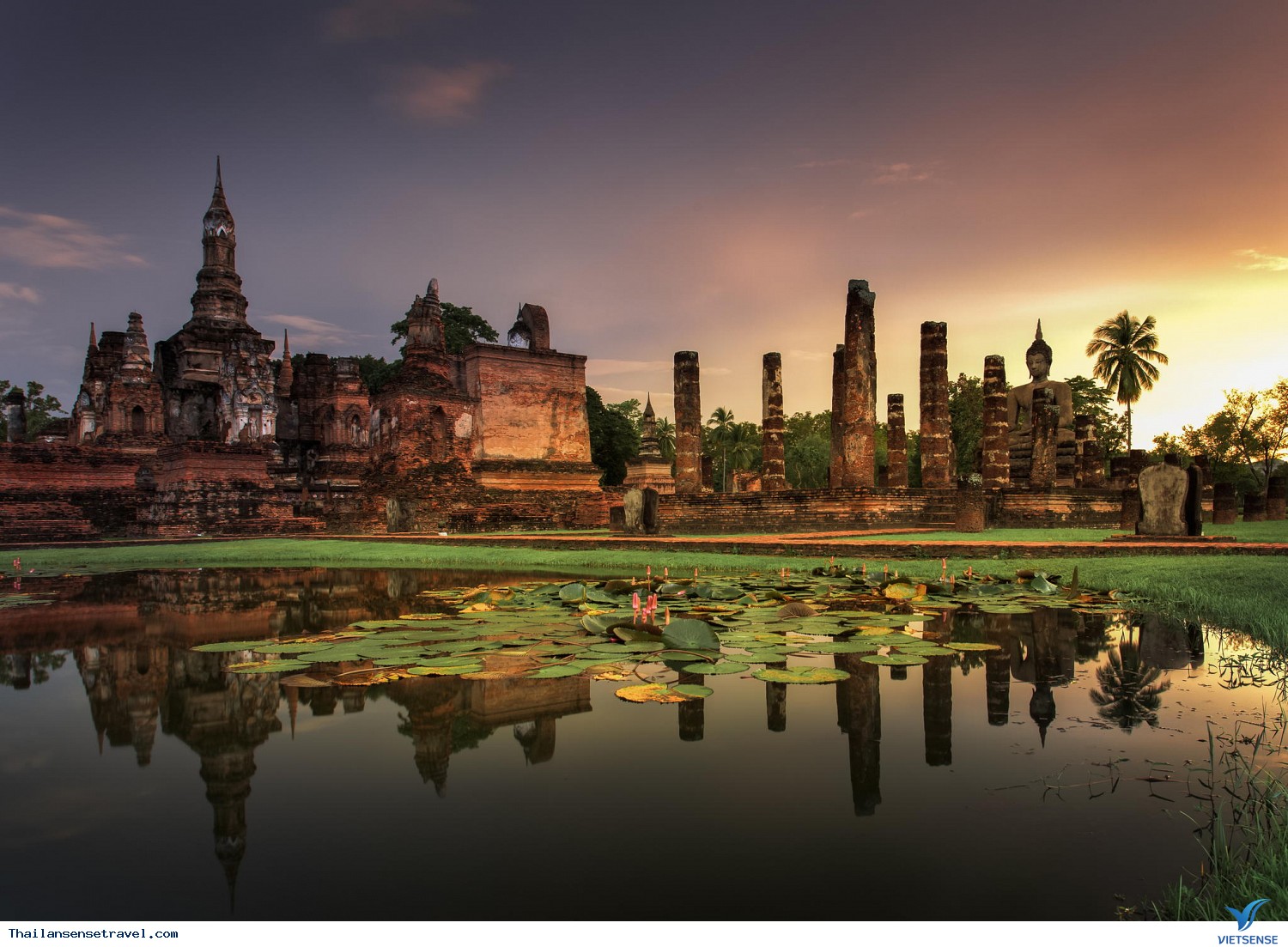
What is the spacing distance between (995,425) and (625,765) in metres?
23.4

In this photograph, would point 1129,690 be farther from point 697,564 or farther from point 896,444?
point 896,444

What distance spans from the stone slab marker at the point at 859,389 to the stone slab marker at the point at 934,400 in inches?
64.5

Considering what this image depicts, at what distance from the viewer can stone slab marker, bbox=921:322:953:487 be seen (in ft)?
72.4

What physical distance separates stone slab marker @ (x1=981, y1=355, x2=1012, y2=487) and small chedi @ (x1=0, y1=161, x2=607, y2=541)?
11796mm

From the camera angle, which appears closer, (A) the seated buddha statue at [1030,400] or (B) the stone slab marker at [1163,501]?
(B) the stone slab marker at [1163,501]

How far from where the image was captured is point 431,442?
24.1 m

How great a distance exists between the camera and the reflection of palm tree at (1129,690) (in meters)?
3.83

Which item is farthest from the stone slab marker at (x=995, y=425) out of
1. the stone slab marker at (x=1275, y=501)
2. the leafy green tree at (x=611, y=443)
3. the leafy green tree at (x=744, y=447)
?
the leafy green tree at (x=744, y=447)

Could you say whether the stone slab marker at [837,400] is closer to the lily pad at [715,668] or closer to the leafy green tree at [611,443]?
the lily pad at [715,668]

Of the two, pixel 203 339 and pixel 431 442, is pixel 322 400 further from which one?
pixel 431 442

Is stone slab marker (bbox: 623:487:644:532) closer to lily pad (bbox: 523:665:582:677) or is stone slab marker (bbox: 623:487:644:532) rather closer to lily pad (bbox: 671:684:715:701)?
lily pad (bbox: 523:665:582:677)

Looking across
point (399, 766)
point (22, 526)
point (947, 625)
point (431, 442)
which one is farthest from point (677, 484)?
point (399, 766)
